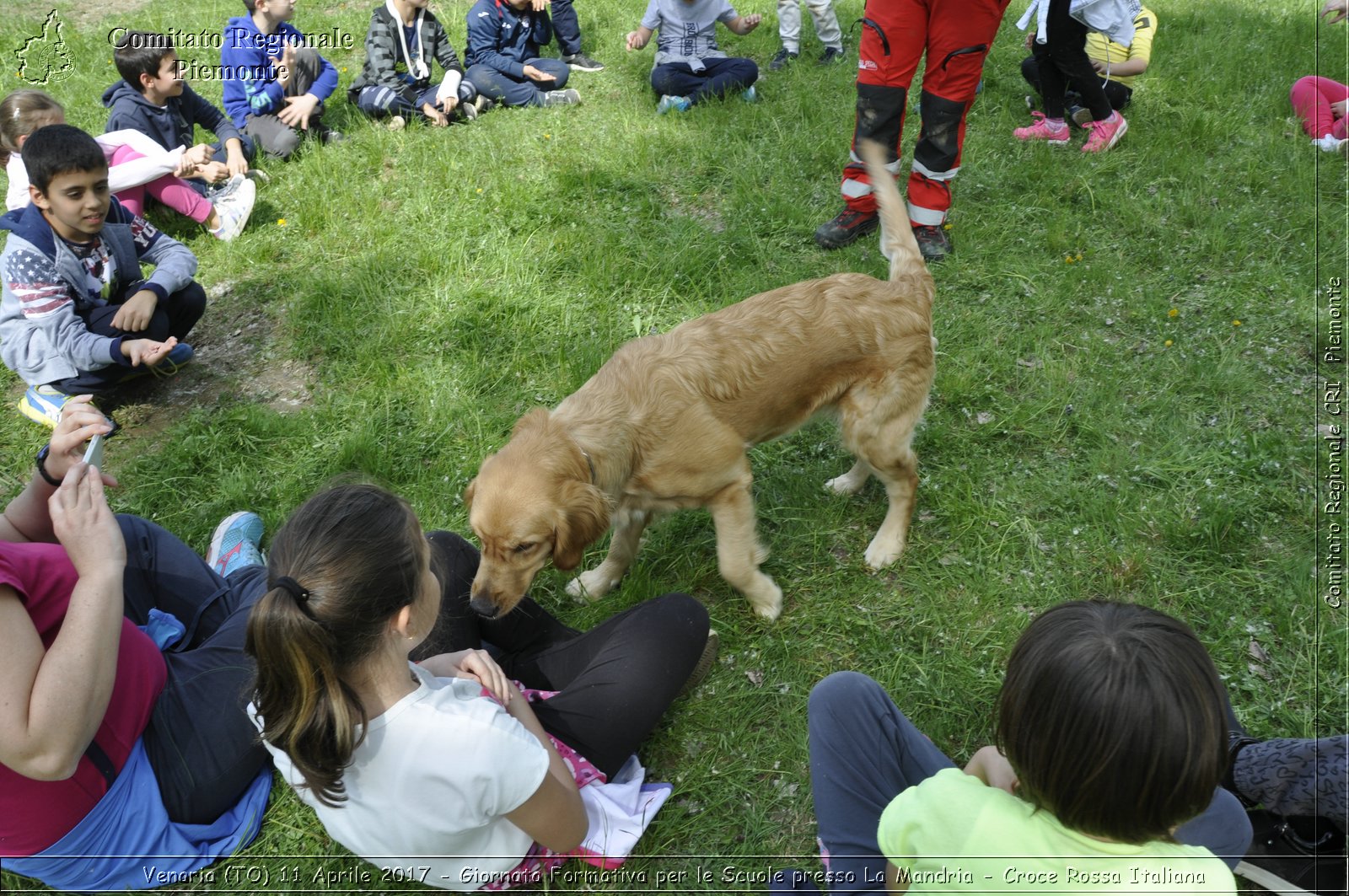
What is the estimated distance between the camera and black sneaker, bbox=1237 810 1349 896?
2.28m

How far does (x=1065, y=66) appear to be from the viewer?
20.6ft

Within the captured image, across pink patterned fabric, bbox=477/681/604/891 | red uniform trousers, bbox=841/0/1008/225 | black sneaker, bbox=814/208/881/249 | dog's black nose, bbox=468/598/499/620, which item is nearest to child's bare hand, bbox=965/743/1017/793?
pink patterned fabric, bbox=477/681/604/891

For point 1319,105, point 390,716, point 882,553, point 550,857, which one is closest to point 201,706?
point 390,716

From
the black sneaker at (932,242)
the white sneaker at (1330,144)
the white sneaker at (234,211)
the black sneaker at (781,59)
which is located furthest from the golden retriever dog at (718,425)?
the black sneaker at (781,59)

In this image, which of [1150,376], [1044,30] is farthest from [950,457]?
[1044,30]

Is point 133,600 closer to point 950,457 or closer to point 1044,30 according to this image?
point 950,457

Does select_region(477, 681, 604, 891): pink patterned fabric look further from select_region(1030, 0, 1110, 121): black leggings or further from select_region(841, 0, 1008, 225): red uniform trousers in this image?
select_region(1030, 0, 1110, 121): black leggings

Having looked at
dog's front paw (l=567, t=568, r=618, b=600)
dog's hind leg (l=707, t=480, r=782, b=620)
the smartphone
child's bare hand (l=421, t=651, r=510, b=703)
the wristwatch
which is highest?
the smartphone

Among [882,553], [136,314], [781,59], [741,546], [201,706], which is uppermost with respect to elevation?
[781,59]

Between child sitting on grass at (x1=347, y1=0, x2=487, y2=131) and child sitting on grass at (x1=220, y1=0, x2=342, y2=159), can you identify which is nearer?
child sitting on grass at (x1=220, y1=0, x2=342, y2=159)

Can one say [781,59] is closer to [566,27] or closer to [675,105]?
[675,105]

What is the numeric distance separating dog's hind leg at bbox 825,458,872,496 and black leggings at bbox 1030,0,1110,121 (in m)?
4.06

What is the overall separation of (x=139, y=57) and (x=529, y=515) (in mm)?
5693

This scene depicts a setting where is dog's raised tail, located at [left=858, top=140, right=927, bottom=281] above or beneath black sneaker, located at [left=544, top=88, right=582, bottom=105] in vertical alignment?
above
